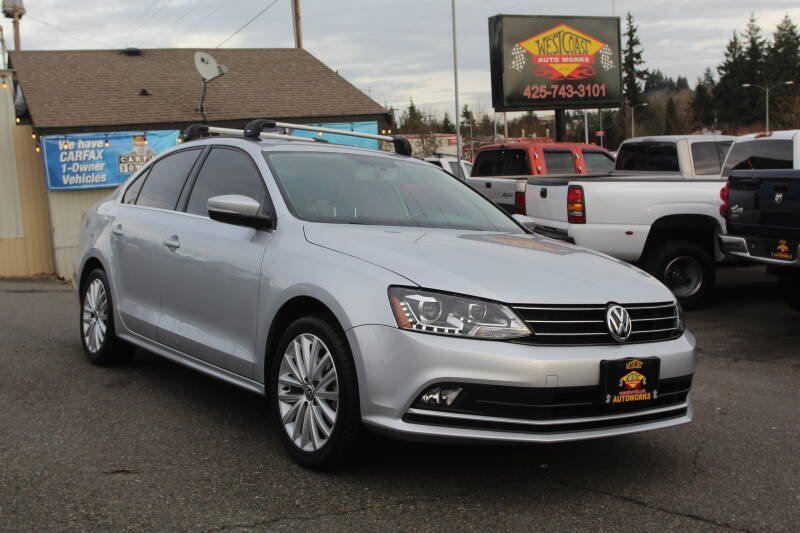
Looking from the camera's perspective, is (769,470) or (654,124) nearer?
(769,470)

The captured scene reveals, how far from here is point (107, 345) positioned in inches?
247

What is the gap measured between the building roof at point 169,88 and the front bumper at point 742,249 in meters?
15.5

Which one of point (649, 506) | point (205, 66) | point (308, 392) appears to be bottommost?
point (649, 506)

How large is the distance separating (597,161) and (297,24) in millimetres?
15242

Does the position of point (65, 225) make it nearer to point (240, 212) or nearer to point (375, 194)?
point (375, 194)

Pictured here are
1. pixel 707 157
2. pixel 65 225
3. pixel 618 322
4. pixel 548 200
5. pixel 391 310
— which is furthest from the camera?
pixel 65 225

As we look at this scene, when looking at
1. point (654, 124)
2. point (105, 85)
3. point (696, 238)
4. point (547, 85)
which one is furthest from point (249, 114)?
point (654, 124)

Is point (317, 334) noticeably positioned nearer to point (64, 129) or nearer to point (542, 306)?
point (542, 306)

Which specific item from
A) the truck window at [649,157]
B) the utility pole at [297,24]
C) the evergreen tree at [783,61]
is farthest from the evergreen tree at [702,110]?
the truck window at [649,157]

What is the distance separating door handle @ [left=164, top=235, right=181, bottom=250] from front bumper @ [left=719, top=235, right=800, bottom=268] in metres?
5.32

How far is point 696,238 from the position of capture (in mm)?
9781

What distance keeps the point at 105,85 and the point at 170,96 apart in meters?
1.61

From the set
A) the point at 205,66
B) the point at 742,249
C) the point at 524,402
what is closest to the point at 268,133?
the point at 524,402

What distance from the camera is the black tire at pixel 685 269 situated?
9516 mm
